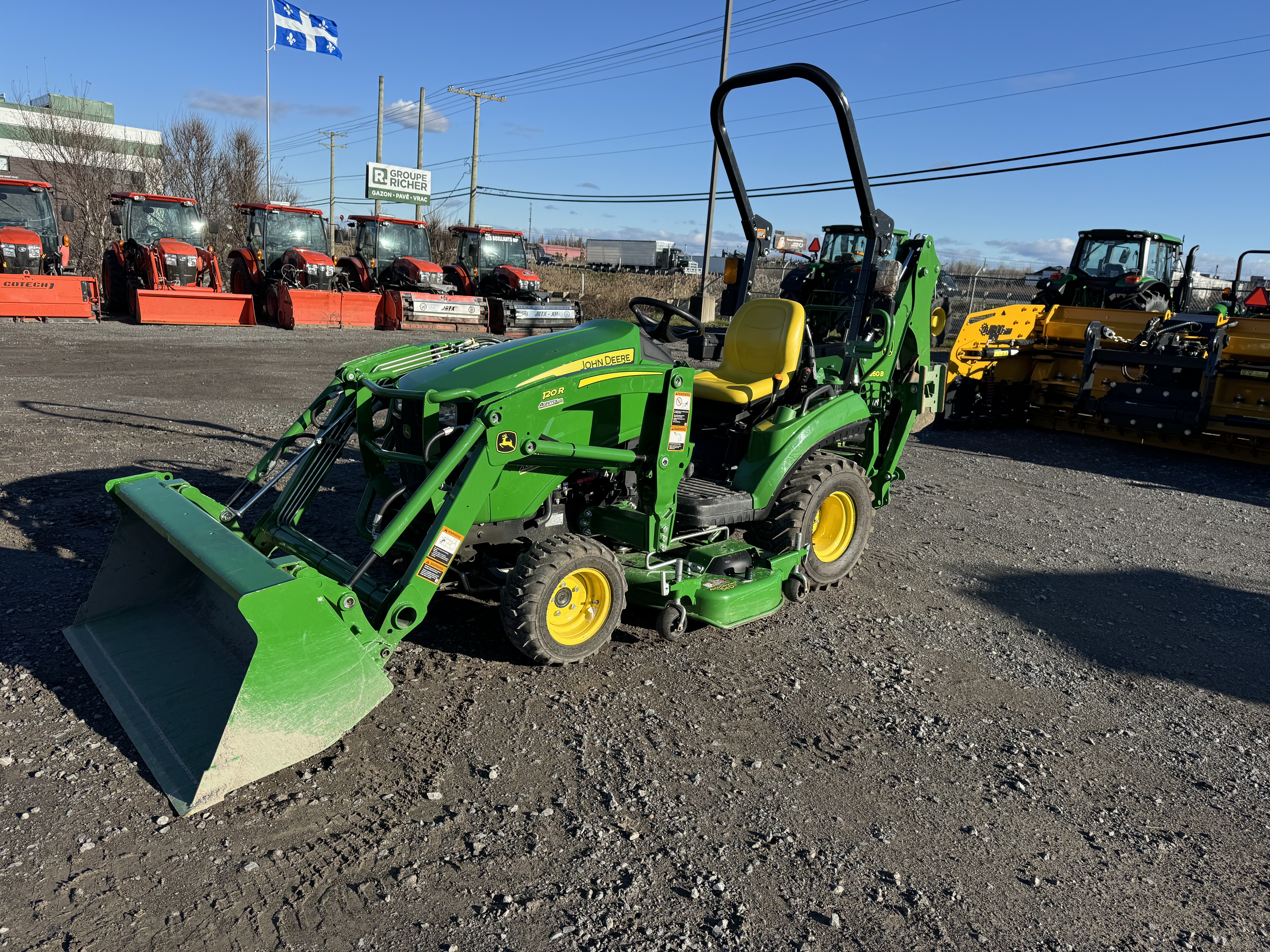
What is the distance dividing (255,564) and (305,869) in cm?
106

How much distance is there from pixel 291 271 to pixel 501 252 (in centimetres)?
544

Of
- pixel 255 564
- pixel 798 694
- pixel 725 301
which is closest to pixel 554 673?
pixel 798 694

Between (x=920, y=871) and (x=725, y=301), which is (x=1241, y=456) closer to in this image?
(x=725, y=301)

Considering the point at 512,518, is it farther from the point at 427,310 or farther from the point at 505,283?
the point at 505,283

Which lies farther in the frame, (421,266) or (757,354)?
(421,266)

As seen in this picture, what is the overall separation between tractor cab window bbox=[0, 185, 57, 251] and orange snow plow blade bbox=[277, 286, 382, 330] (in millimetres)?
4372

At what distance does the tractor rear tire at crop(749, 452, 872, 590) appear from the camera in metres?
4.78

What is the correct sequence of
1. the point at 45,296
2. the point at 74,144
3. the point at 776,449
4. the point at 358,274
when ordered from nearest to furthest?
the point at 776,449 → the point at 45,296 → the point at 358,274 → the point at 74,144

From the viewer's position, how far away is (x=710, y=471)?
512 centimetres

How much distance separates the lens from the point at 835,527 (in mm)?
5371

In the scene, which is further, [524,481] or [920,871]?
[524,481]

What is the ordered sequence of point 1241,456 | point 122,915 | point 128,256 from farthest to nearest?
point 128,256 < point 1241,456 < point 122,915

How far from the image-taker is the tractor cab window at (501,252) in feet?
75.0

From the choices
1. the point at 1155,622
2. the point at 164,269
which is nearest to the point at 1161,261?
the point at 1155,622
